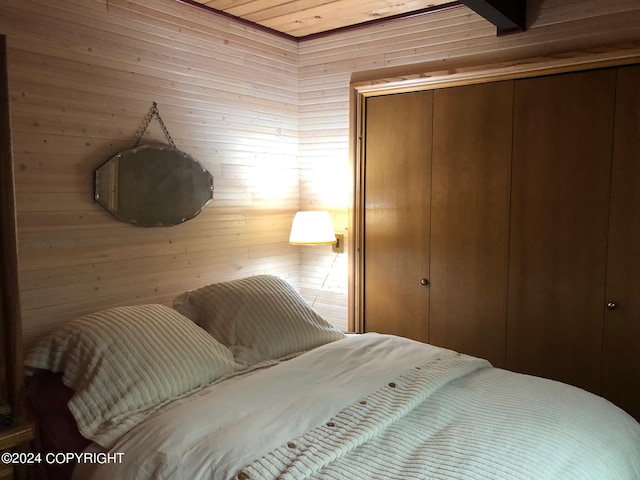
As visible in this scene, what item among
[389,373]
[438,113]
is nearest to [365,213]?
[438,113]

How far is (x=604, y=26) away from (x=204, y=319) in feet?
Answer: 7.48

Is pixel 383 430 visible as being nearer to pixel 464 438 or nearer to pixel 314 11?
pixel 464 438

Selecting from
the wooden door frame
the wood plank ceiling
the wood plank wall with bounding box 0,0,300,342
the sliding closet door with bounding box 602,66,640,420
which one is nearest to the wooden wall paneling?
the wood plank wall with bounding box 0,0,300,342

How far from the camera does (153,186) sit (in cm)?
261

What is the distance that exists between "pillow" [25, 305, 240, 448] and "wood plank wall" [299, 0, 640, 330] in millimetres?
1531

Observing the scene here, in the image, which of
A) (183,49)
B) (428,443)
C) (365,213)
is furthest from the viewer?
(365,213)

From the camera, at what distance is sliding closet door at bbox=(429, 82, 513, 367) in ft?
9.07

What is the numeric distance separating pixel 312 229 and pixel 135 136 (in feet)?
3.69

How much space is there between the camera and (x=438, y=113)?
294cm

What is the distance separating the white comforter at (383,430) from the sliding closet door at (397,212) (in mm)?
1128

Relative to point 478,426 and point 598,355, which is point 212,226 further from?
point 598,355

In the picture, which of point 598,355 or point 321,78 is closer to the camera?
point 598,355

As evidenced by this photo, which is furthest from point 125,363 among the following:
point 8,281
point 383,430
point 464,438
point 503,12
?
point 503,12

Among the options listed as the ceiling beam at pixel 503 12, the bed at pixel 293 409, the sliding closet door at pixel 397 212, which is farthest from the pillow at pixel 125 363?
the ceiling beam at pixel 503 12
